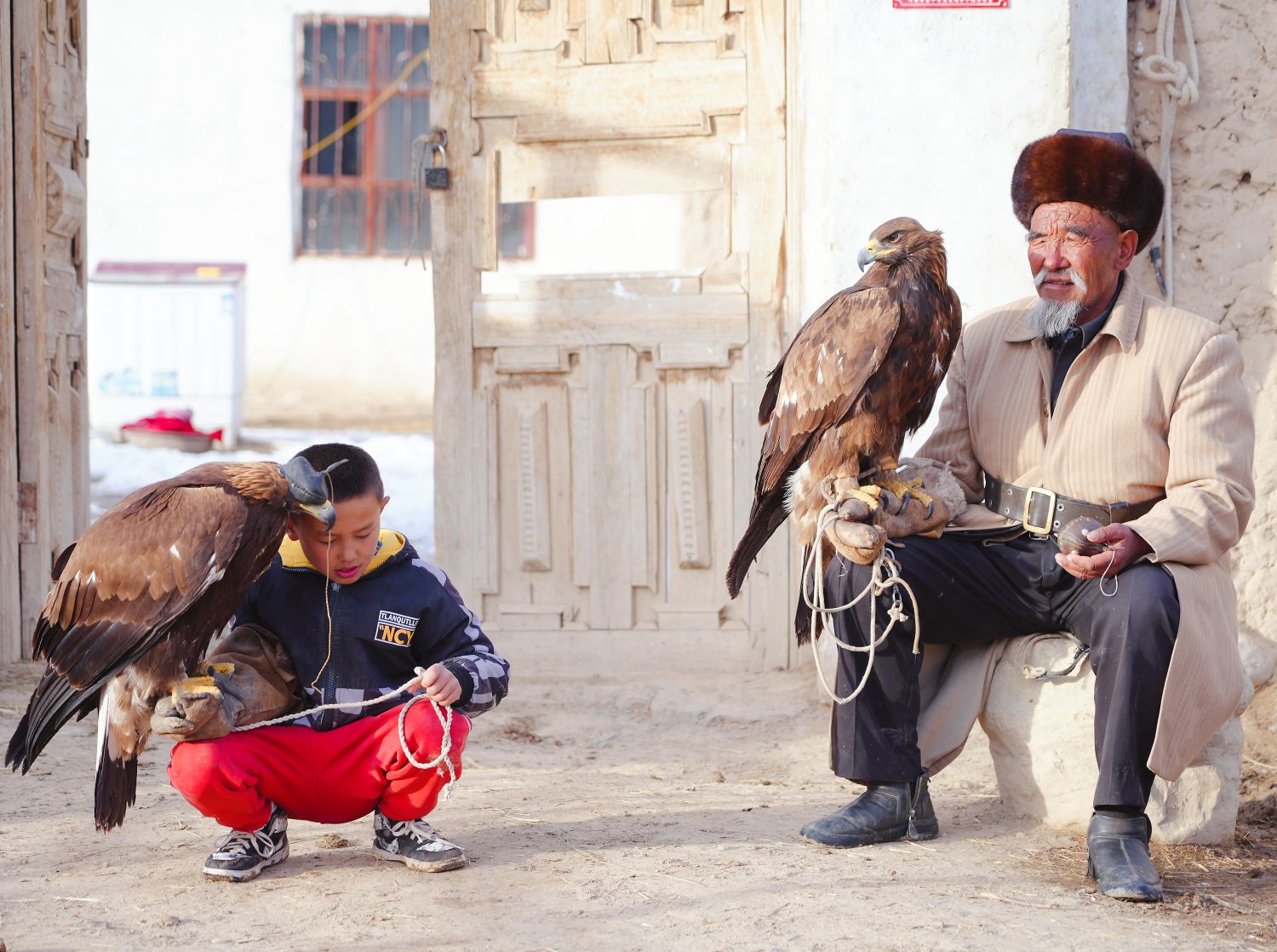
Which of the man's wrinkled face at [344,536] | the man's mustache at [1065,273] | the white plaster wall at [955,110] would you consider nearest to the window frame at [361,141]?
the white plaster wall at [955,110]

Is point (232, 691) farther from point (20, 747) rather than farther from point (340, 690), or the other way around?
point (20, 747)

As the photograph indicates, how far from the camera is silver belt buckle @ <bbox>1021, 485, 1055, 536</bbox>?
10.6ft

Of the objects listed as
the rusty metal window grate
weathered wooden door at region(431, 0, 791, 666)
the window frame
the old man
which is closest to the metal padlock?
weathered wooden door at region(431, 0, 791, 666)

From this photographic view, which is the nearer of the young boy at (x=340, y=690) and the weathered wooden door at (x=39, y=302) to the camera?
the young boy at (x=340, y=690)

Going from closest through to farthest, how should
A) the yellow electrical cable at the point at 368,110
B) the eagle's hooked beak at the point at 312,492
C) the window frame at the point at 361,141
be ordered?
the eagle's hooked beak at the point at 312,492, the window frame at the point at 361,141, the yellow electrical cable at the point at 368,110

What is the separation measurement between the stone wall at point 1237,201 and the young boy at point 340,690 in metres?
2.82

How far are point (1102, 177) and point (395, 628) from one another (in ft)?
6.64

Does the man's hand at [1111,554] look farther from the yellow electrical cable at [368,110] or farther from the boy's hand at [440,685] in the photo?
the yellow electrical cable at [368,110]

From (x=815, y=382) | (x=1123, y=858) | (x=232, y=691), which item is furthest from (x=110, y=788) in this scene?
(x=1123, y=858)

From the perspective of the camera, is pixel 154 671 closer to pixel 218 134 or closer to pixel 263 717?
pixel 263 717

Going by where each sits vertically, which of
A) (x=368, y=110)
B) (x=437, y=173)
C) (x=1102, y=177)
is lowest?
(x=1102, y=177)

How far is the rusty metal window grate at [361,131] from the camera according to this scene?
46.7 ft

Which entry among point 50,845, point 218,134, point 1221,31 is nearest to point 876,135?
point 1221,31

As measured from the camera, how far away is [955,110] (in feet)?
14.5
